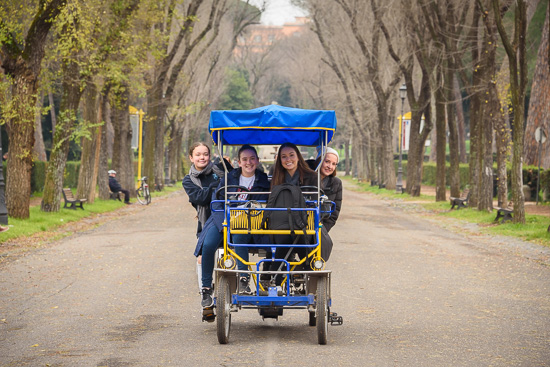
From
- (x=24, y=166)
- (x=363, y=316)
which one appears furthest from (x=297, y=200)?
(x=24, y=166)

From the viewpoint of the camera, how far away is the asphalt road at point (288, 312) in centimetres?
712

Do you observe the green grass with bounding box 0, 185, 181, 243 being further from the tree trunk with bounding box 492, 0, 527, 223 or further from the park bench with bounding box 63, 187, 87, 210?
the tree trunk with bounding box 492, 0, 527, 223

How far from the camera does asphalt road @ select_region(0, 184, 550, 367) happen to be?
7117 millimetres

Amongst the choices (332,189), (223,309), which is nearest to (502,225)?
(332,189)

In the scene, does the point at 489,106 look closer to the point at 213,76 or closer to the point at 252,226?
the point at 252,226

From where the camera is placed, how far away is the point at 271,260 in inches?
302

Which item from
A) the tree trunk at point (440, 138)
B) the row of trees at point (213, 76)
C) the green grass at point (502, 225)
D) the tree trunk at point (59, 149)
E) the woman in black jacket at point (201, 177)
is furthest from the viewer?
the tree trunk at point (440, 138)

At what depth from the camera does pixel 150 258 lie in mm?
14312

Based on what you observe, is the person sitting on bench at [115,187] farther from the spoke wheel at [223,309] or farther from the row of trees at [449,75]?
the spoke wheel at [223,309]

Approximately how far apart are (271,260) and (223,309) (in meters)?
0.66

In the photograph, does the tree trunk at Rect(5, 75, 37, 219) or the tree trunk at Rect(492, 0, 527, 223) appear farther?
the tree trunk at Rect(492, 0, 527, 223)

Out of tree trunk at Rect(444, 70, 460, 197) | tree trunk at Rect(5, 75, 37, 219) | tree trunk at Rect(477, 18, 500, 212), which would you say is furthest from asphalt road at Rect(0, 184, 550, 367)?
tree trunk at Rect(444, 70, 460, 197)

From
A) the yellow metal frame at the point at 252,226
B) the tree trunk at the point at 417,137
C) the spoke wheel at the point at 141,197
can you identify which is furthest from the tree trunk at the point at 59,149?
the tree trunk at the point at 417,137

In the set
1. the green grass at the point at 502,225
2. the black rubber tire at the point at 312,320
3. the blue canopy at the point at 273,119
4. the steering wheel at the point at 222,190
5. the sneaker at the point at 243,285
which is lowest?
the green grass at the point at 502,225
